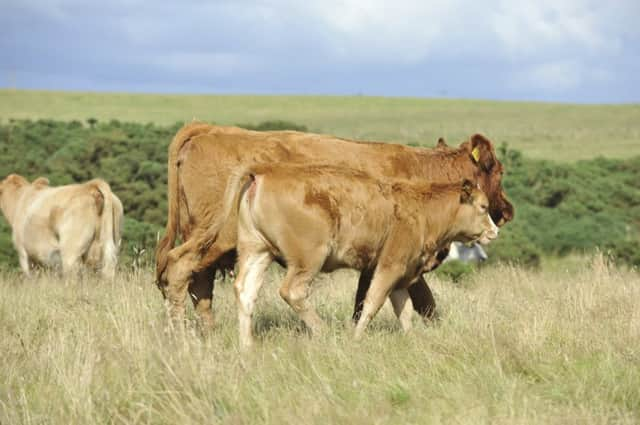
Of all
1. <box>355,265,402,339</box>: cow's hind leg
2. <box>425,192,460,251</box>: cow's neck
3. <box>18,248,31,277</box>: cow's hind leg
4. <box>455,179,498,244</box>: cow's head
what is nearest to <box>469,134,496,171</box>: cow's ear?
<box>455,179,498,244</box>: cow's head

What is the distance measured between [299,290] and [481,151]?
295 cm

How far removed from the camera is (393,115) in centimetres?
8556

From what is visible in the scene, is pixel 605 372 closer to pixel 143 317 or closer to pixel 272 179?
pixel 272 179

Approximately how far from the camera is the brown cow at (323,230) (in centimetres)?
813

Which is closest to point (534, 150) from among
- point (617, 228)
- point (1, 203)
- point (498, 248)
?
point (617, 228)

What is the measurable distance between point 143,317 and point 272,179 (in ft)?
5.58

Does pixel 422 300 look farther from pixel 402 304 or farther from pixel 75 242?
pixel 75 242

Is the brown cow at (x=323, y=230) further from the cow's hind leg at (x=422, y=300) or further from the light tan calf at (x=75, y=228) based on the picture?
the light tan calf at (x=75, y=228)

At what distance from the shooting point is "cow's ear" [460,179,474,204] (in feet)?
30.8

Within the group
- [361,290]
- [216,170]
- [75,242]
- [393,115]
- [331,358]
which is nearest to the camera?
[331,358]

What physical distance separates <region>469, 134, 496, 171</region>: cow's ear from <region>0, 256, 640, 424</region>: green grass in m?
1.65

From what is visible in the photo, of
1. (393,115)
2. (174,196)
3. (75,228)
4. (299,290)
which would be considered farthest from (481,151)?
(393,115)

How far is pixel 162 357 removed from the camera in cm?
650

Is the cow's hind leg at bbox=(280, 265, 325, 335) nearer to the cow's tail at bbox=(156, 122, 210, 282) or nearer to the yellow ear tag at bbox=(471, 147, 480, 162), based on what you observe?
the cow's tail at bbox=(156, 122, 210, 282)
